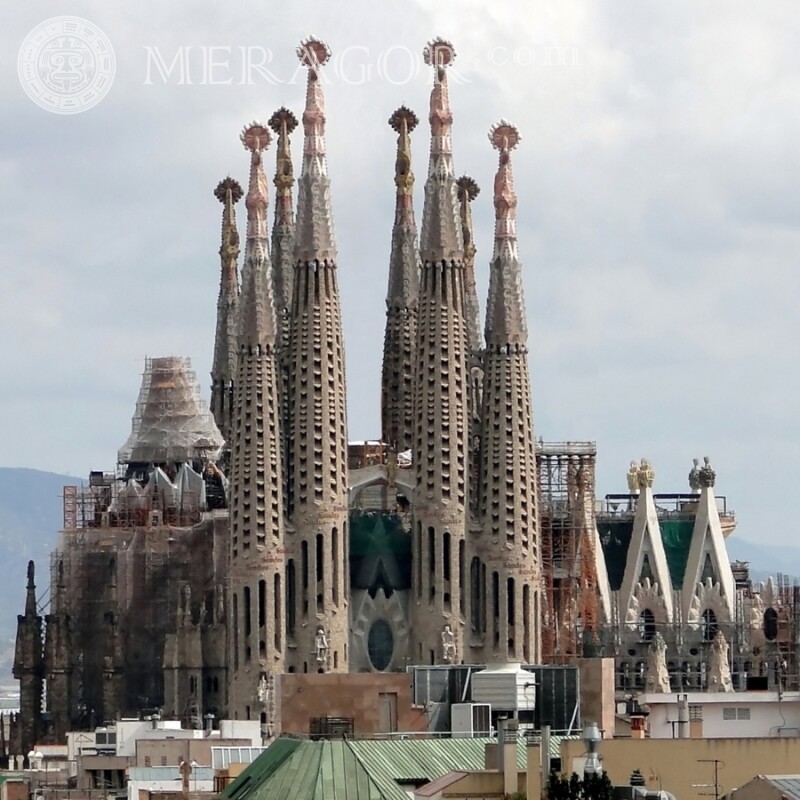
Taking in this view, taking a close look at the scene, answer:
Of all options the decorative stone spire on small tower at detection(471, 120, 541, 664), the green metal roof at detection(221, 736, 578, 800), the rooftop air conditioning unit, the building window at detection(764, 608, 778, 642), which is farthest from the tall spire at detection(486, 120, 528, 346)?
the green metal roof at detection(221, 736, 578, 800)

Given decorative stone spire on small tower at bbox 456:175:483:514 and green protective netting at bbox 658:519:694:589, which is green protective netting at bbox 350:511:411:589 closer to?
decorative stone spire on small tower at bbox 456:175:483:514

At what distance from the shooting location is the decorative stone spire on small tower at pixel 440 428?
131 m

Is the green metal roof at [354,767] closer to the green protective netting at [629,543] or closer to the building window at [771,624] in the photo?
the building window at [771,624]

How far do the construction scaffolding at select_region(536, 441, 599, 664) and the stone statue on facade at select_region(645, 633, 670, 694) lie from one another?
2710 millimetres

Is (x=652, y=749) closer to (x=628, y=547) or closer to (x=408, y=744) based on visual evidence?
(x=408, y=744)

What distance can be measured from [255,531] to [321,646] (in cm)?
468

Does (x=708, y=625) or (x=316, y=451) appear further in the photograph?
(x=708, y=625)

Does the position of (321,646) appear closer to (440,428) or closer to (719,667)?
(440,428)

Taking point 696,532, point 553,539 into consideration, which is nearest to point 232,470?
point 553,539

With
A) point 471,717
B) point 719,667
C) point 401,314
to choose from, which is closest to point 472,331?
point 401,314

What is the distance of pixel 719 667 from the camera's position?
462 ft

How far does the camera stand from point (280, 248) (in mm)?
142750

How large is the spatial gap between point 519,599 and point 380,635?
581 cm

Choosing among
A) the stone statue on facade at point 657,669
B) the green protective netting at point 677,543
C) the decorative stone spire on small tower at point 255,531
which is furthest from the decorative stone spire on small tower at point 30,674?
the green protective netting at point 677,543
